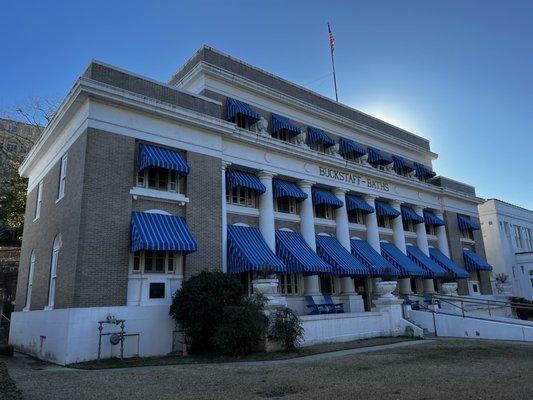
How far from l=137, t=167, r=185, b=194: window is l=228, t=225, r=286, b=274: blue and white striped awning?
10.6 feet

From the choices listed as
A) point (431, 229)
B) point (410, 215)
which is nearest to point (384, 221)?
point (410, 215)

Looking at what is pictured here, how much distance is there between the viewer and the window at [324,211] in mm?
25372

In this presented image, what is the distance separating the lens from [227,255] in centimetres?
1892

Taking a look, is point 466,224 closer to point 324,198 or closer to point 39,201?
point 324,198

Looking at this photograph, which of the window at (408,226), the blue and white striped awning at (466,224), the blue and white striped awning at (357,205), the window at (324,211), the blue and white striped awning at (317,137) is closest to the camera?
the window at (324,211)

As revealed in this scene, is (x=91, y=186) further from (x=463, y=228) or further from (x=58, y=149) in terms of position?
(x=463, y=228)

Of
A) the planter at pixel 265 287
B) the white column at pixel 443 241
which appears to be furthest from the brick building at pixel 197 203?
the planter at pixel 265 287

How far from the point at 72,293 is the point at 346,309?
47.5ft

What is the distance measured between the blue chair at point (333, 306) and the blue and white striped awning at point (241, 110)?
991 cm

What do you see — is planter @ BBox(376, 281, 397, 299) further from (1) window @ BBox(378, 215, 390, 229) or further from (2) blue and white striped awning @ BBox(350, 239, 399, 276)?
(1) window @ BBox(378, 215, 390, 229)

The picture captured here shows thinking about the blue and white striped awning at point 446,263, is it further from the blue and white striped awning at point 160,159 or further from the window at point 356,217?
the blue and white striped awning at point 160,159

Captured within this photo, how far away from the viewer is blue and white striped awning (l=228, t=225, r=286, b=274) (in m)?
18.2

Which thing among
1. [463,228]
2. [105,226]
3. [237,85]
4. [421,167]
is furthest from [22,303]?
[463,228]

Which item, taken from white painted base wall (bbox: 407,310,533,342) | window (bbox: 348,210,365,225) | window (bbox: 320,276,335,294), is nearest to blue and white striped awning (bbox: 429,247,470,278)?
window (bbox: 348,210,365,225)
